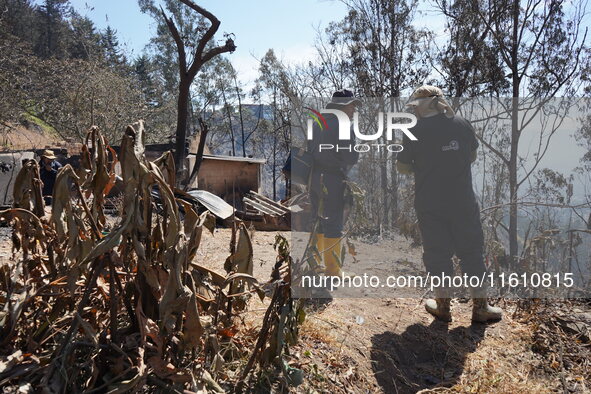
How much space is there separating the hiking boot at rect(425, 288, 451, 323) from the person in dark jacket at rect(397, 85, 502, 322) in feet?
0.69

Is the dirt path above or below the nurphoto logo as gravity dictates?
below

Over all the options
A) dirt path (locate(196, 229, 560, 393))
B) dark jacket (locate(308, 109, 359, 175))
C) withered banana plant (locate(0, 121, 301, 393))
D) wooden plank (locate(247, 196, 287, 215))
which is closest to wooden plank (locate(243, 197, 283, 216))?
wooden plank (locate(247, 196, 287, 215))

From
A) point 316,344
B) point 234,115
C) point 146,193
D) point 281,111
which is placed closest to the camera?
point 146,193

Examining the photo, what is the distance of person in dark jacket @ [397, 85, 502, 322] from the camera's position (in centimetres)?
360

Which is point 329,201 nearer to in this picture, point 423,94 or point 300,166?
point 300,166

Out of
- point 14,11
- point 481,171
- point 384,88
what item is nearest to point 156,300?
point 481,171

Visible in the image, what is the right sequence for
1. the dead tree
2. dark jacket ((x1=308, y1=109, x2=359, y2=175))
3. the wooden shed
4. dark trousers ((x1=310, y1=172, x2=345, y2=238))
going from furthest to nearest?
the wooden shed, the dead tree, dark trousers ((x1=310, y1=172, x2=345, y2=238)), dark jacket ((x1=308, y1=109, x2=359, y2=175))

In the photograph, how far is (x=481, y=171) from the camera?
12.6ft

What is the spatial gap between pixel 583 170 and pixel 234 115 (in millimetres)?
31891

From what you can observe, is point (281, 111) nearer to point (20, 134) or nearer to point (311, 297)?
point (20, 134)

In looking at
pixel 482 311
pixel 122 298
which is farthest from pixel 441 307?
pixel 122 298

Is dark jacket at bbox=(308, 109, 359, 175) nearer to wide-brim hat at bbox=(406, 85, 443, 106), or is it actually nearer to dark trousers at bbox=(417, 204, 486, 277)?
wide-brim hat at bbox=(406, 85, 443, 106)

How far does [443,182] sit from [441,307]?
3.14ft

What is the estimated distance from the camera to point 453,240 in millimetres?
3711
